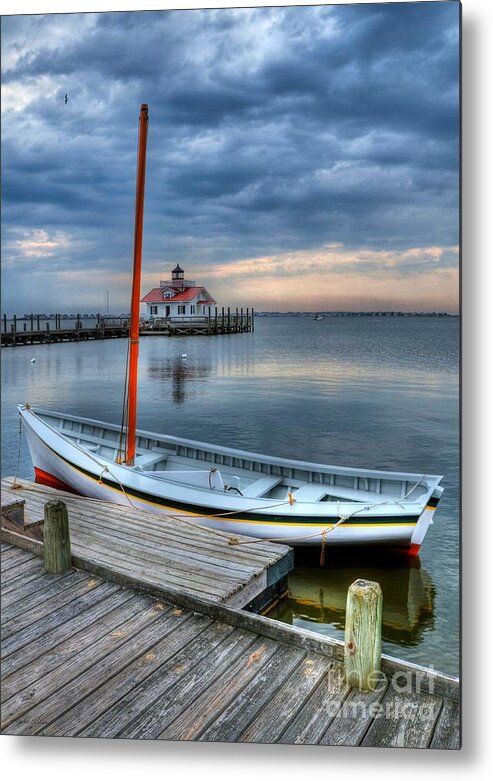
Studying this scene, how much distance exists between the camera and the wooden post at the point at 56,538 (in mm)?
2891

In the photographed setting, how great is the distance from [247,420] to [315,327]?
1400 millimetres

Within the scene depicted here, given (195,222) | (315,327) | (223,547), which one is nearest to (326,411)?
(315,327)

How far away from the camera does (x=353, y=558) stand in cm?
396

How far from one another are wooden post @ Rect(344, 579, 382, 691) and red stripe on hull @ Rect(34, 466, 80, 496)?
3119 mm

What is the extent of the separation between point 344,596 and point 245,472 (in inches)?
52.1

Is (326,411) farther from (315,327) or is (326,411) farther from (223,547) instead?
(223,547)

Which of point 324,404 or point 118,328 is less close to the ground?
point 118,328

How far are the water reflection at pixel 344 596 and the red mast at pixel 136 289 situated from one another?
1.52 meters

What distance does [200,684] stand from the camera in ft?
7.27

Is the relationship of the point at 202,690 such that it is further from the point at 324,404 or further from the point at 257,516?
the point at 324,404

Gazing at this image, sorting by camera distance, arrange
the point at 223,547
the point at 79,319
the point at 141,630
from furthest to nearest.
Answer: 1. the point at 79,319
2. the point at 223,547
3. the point at 141,630

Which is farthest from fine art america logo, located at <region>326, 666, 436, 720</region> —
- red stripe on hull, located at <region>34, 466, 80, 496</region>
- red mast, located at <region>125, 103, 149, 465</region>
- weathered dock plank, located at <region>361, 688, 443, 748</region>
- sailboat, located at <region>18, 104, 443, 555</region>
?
red stripe on hull, located at <region>34, 466, 80, 496</region>

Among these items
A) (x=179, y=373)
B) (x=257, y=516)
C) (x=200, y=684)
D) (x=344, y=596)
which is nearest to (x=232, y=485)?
(x=257, y=516)

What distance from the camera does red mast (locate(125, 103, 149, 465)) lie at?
330 cm
